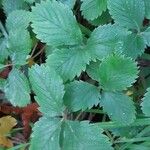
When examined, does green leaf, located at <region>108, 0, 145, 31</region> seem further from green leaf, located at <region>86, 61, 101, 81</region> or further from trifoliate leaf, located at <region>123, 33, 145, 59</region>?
green leaf, located at <region>86, 61, 101, 81</region>

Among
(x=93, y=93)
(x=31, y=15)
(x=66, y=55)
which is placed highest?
(x=31, y=15)

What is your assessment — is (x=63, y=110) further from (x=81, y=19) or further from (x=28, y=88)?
(x=81, y=19)

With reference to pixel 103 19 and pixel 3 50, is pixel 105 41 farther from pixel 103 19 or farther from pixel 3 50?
pixel 3 50

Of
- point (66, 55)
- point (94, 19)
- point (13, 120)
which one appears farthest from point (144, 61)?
point (13, 120)

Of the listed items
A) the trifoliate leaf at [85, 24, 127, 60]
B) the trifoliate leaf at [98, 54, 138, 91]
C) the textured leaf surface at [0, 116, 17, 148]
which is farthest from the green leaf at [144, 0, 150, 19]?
the textured leaf surface at [0, 116, 17, 148]

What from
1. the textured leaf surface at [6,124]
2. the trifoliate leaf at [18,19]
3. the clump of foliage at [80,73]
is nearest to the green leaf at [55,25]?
the clump of foliage at [80,73]

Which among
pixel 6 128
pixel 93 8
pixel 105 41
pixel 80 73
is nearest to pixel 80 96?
pixel 80 73

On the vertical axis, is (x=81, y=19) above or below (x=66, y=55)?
above
